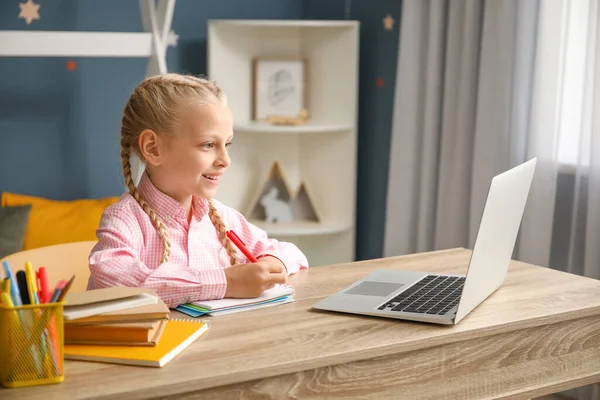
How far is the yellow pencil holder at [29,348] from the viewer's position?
1.11 m

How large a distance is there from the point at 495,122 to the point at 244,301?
5.88ft

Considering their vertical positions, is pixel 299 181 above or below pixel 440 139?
below

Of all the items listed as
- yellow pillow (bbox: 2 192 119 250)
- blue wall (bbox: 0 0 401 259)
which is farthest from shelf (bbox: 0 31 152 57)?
yellow pillow (bbox: 2 192 119 250)

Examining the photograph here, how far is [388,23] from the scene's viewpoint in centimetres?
369

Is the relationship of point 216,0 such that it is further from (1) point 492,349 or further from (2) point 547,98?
(1) point 492,349

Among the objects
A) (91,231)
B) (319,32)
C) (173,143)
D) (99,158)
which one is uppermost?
(319,32)

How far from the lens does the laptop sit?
4.66 ft

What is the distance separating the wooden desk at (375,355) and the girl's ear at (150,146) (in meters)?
0.36

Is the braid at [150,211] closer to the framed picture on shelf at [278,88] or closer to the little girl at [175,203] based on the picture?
the little girl at [175,203]

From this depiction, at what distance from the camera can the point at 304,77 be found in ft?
12.6

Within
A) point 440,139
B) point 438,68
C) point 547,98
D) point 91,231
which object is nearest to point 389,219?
point 440,139

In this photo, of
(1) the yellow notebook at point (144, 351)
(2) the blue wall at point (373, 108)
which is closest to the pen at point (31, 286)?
(1) the yellow notebook at point (144, 351)

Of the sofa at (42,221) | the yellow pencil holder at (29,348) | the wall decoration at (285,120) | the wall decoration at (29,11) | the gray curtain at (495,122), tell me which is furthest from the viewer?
the wall decoration at (285,120)

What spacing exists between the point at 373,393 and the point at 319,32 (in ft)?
8.96
